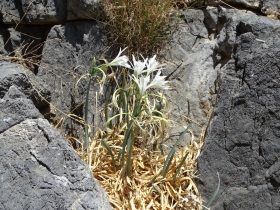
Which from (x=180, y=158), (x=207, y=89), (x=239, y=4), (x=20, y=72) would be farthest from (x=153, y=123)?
(x=239, y=4)

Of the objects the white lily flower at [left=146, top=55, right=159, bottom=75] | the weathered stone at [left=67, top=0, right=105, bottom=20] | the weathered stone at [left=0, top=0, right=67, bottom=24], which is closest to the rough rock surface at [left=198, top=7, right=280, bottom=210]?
the white lily flower at [left=146, top=55, right=159, bottom=75]

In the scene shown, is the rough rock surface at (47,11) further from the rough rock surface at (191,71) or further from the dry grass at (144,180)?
the dry grass at (144,180)

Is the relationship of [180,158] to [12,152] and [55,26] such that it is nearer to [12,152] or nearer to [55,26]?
[12,152]

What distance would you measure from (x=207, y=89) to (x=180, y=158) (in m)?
0.39

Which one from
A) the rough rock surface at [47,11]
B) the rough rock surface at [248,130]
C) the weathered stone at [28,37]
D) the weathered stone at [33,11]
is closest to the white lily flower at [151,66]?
the rough rock surface at [248,130]

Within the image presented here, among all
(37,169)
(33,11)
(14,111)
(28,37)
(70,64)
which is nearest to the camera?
(37,169)

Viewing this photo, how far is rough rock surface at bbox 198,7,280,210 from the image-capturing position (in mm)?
2191

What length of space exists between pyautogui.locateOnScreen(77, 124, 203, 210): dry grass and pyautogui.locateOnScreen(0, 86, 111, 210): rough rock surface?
0.90ft

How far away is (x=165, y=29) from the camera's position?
8.82ft

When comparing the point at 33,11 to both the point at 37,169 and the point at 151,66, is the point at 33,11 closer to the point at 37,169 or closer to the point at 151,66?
the point at 151,66

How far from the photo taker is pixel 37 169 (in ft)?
6.09

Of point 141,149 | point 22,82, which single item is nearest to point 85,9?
point 22,82

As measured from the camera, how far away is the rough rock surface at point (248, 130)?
2191 mm

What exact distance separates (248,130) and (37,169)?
0.89 metres
